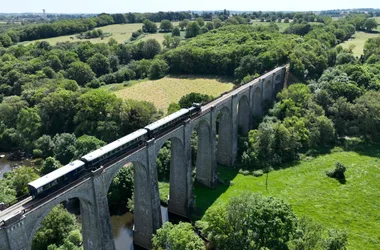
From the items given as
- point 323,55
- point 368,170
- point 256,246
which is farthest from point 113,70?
point 256,246

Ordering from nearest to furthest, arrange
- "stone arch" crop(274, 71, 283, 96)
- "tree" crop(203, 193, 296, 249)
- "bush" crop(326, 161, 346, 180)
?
"tree" crop(203, 193, 296, 249), "bush" crop(326, 161, 346, 180), "stone arch" crop(274, 71, 283, 96)

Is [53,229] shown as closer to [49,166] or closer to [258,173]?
[49,166]

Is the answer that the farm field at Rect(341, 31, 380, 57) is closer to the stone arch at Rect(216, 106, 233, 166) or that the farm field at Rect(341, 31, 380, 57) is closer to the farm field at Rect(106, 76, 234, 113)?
the farm field at Rect(106, 76, 234, 113)

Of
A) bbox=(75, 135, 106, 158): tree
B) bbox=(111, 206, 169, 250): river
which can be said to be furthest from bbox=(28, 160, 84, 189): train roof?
bbox=(75, 135, 106, 158): tree

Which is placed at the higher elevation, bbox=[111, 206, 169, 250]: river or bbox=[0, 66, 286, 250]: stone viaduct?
bbox=[0, 66, 286, 250]: stone viaduct

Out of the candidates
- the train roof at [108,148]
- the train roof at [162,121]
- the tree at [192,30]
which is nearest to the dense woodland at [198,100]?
the train roof at [108,148]

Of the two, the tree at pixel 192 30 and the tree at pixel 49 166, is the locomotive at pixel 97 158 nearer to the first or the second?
the tree at pixel 49 166

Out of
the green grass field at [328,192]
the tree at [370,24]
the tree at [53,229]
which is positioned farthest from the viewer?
the tree at [370,24]

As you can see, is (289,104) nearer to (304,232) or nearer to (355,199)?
(355,199)

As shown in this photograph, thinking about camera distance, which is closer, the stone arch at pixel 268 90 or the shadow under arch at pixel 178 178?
the shadow under arch at pixel 178 178
